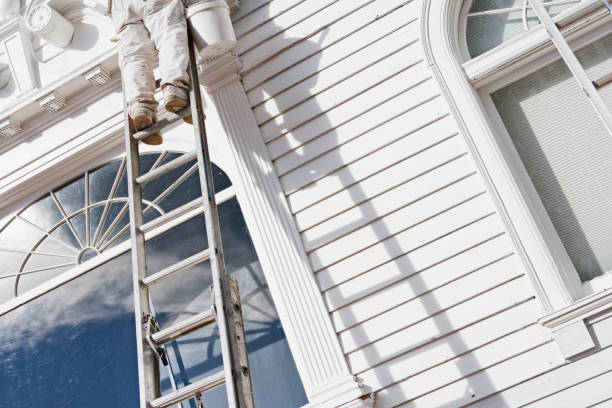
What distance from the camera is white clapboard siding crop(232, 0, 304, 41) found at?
4598 mm

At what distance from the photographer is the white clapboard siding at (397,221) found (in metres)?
3.74

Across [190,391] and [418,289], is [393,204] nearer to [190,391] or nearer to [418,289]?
[418,289]

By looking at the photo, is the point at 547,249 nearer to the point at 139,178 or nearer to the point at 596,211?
the point at 596,211

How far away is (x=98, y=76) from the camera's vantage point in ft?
16.6

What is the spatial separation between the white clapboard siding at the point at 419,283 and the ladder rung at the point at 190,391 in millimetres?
971

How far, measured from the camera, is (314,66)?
4.36m

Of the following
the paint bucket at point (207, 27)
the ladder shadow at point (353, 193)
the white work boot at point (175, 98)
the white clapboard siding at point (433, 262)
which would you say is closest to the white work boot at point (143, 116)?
the white work boot at point (175, 98)

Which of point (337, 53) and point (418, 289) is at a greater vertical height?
point (337, 53)

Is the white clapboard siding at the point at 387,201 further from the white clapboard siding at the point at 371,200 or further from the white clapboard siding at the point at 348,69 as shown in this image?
the white clapboard siding at the point at 348,69

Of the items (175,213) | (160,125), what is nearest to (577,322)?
(175,213)

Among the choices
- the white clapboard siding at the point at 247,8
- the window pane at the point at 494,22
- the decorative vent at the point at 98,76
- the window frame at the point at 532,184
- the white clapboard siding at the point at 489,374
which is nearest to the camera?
the white clapboard siding at the point at 489,374

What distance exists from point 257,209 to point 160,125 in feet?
2.68

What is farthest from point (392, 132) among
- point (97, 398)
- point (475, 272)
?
point (97, 398)

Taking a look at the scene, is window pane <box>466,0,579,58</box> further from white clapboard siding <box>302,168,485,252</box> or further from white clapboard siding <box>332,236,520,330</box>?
white clapboard siding <box>332,236,520,330</box>
